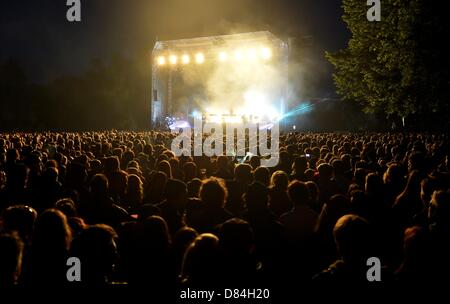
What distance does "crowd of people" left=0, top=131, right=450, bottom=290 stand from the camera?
8.73ft

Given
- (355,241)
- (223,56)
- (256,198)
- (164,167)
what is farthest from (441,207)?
(223,56)

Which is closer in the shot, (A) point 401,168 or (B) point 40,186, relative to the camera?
(B) point 40,186

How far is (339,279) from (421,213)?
2.61 metres

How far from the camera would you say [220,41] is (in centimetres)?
3562

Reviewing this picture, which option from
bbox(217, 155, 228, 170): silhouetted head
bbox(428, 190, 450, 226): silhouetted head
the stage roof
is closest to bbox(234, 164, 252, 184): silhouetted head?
bbox(217, 155, 228, 170): silhouetted head

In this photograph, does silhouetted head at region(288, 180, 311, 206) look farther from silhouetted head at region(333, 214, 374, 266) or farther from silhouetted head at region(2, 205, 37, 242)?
silhouetted head at region(2, 205, 37, 242)

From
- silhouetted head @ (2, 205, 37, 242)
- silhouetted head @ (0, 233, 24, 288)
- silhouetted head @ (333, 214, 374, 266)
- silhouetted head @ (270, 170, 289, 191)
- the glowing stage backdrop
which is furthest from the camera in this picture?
the glowing stage backdrop

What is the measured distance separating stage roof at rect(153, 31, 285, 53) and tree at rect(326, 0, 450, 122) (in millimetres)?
8756

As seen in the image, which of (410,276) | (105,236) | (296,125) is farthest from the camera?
(296,125)

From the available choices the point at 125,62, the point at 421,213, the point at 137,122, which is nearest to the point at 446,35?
the point at 421,213

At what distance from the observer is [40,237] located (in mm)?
2895

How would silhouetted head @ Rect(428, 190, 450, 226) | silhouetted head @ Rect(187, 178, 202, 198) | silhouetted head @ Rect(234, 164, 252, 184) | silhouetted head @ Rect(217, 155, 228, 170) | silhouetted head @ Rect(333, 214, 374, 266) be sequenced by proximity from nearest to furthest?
silhouetted head @ Rect(333, 214, 374, 266)
silhouetted head @ Rect(428, 190, 450, 226)
silhouetted head @ Rect(187, 178, 202, 198)
silhouetted head @ Rect(234, 164, 252, 184)
silhouetted head @ Rect(217, 155, 228, 170)

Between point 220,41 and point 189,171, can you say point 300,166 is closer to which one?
point 189,171
